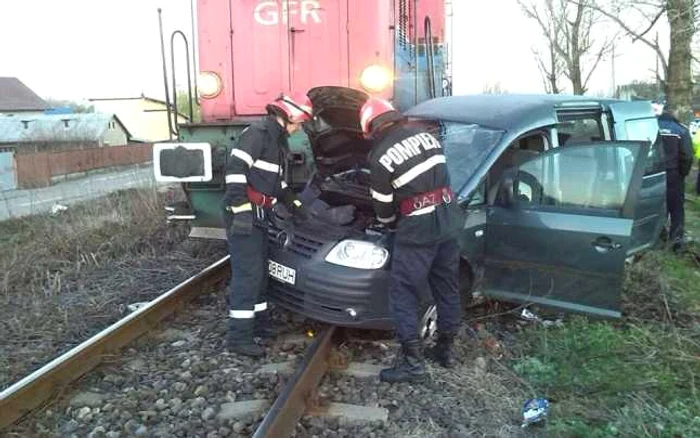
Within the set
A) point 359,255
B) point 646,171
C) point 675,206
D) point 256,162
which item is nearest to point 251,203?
point 256,162

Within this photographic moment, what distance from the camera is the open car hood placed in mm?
5309

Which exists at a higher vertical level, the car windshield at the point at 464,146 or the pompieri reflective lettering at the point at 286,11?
the pompieri reflective lettering at the point at 286,11

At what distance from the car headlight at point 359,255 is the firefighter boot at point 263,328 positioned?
0.83m

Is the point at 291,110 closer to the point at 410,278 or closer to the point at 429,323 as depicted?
the point at 410,278

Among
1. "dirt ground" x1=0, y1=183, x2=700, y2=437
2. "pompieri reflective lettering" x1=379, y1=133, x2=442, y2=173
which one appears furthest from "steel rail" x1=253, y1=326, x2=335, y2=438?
"pompieri reflective lettering" x1=379, y1=133, x2=442, y2=173

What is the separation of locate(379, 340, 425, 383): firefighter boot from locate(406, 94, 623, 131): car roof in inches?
78.3

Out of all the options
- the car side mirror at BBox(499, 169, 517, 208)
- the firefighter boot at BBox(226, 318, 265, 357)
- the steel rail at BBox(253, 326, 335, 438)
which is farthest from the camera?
the car side mirror at BBox(499, 169, 517, 208)

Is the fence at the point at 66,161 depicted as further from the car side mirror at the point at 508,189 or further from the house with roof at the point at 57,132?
the car side mirror at the point at 508,189

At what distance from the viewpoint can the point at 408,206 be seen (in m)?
4.25

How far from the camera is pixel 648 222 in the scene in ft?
21.8

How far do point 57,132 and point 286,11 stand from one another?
176ft

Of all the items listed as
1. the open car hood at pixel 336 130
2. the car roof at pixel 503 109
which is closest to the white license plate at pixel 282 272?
the open car hood at pixel 336 130

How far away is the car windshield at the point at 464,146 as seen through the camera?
199 inches

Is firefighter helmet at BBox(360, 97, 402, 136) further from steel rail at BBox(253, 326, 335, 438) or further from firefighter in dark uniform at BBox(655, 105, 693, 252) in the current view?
firefighter in dark uniform at BBox(655, 105, 693, 252)
